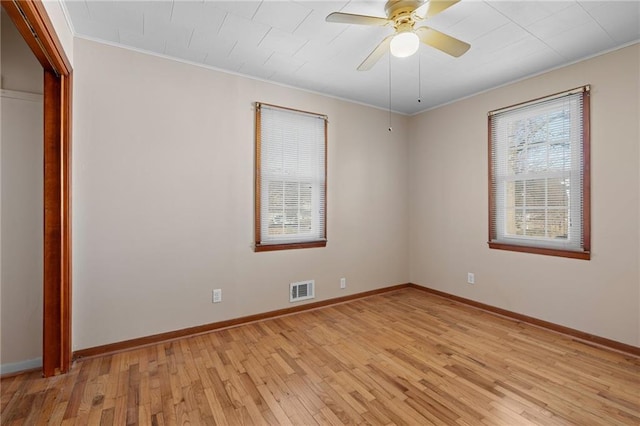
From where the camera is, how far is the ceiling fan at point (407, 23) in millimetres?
1796

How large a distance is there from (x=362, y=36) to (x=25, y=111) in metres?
2.62

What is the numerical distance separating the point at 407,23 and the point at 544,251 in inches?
103

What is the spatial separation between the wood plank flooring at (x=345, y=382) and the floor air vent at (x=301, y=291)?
513mm

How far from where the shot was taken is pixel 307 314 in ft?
11.3

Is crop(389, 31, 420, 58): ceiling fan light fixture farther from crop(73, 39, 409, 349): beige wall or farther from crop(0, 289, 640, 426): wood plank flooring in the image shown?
crop(0, 289, 640, 426): wood plank flooring

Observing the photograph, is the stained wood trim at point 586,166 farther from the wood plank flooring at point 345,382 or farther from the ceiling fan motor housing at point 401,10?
the ceiling fan motor housing at point 401,10

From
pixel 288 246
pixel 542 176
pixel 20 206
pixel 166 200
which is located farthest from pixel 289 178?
pixel 542 176

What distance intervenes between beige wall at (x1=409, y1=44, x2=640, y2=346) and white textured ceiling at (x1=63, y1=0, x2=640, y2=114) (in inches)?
11.2

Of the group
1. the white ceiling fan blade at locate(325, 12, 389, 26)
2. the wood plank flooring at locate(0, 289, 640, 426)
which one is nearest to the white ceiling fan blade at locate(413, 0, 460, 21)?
the white ceiling fan blade at locate(325, 12, 389, 26)

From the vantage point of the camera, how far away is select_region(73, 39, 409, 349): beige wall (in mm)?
2455

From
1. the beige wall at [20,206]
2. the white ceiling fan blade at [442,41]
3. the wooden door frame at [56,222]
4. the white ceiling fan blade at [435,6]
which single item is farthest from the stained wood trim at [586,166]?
the beige wall at [20,206]

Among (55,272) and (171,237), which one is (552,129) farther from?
(55,272)

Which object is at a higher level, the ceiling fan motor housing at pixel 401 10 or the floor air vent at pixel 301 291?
the ceiling fan motor housing at pixel 401 10

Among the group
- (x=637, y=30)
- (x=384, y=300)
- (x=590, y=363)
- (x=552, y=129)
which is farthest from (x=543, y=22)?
(x=384, y=300)
